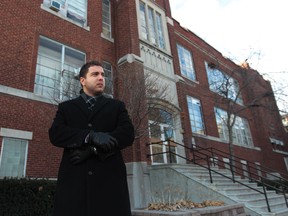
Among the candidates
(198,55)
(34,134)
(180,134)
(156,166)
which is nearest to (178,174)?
(156,166)

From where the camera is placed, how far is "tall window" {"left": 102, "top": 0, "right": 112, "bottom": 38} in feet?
45.8

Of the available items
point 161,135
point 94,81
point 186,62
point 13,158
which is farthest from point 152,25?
point 94,81

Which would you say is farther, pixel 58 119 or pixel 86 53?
pixel 86 53

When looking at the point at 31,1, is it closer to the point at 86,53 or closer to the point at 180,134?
the point at 86,53

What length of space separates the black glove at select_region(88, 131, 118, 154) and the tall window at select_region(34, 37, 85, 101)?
7.28m

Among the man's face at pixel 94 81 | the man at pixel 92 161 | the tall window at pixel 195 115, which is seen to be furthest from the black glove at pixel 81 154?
the tall window at pixel 195 115

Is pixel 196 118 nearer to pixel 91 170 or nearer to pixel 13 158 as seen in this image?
pixel 13 158

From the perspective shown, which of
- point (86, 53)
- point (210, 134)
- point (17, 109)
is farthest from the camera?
point (210, 134)

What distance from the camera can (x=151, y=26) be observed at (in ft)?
49.6

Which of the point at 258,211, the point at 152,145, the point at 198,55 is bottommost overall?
the point at 258,211

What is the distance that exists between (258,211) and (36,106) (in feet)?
27.5

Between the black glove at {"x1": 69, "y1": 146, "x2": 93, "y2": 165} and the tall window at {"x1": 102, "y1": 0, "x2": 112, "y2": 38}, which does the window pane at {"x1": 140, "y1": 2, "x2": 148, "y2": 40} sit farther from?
the black glove at {"x1": 69, "y1": 146, "x2": 93, "y2": 165}

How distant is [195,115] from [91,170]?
51.6 ft

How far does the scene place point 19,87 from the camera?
9.24 meters
